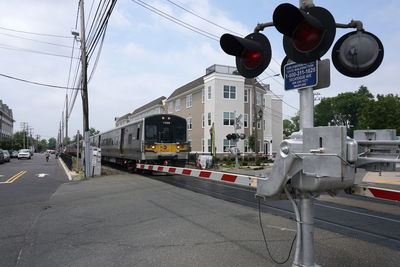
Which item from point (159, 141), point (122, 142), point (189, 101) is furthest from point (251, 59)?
point (189, 101)

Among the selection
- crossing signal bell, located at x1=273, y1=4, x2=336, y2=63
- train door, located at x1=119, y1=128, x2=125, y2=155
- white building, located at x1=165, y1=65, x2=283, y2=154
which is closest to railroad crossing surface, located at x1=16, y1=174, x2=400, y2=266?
crossing signal bell, located at x1=273, y1=4, x2=336, y2=63

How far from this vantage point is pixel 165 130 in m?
18.6

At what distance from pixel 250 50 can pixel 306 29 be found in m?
0.80

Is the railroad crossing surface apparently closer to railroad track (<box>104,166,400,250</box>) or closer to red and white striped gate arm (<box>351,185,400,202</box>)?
railroad track (<box>104,166,400,250</box>)

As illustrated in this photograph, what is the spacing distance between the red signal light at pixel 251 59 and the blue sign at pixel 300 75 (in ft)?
1.17

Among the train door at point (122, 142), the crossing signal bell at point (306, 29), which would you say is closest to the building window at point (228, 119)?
the train door at point (122, 142)

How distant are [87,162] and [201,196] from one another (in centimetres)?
983

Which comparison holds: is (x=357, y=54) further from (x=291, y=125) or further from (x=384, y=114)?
(x=291, y=125)

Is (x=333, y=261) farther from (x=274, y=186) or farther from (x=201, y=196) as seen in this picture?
(x=201, y=196)

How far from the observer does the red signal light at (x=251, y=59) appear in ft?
12.6

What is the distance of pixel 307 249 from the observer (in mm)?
3166

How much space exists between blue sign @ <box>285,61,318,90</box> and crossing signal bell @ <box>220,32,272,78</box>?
0.31 meters

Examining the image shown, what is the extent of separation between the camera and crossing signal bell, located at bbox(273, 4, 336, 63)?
2980 mm

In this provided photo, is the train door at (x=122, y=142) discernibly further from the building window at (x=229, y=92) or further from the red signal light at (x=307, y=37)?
the red signal light at (x=307, y=37)
